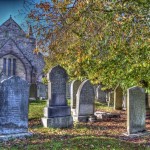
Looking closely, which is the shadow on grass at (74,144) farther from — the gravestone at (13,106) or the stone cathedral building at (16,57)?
the stone cathedral building at (16,57)

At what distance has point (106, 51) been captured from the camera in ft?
32.0

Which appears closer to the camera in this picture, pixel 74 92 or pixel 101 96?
pixel 74 92

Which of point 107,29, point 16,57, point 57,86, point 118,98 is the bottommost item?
point 118,98

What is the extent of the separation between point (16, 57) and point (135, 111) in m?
28.2

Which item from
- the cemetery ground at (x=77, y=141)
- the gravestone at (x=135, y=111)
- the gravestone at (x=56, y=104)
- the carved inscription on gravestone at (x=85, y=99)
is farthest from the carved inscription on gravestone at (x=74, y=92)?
the gravestone at (x=135, y=111)

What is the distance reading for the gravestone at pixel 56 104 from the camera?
9.59 metres

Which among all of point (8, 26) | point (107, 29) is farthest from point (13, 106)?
point (8, 26)

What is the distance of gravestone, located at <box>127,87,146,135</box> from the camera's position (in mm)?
8266

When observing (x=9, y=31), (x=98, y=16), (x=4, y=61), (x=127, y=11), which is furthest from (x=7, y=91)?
(x=9, y=31)

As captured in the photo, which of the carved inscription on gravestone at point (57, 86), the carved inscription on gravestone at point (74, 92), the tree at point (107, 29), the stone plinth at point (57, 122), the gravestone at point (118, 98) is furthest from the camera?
the gravestone at point (118, 98)

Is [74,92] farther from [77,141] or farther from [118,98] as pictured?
[77,141]

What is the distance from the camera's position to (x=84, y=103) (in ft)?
37.6

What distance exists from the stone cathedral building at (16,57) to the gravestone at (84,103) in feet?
73.9

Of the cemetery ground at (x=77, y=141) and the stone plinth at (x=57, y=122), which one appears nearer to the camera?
the cemetery ground at (x=77, y=141)
